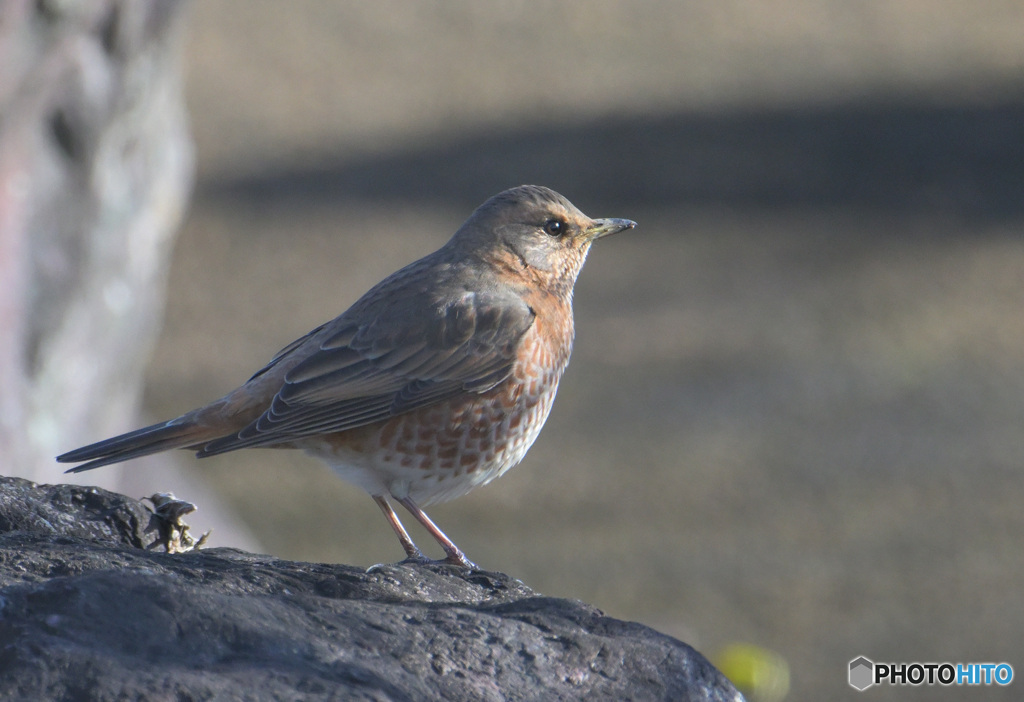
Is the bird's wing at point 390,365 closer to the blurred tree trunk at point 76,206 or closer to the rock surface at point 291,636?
the rock surface at point 291,636

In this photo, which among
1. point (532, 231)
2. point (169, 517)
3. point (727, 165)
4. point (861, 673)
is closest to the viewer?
point (169, 517)

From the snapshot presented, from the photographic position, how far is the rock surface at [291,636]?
228cm

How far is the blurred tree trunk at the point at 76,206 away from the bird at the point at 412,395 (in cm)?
239

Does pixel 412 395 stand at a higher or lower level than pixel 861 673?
lower

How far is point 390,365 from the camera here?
4.02 m

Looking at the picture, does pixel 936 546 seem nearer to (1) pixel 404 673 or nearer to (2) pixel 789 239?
(2) pixel 789 239

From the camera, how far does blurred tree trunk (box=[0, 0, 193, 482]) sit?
5941 millimetres

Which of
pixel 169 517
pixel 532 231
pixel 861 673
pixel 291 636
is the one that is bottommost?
pixel 291 636

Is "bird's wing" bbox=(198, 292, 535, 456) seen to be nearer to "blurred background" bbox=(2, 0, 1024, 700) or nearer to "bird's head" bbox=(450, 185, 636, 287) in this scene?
"bird's head" bbox=(450, 185, 636, 287)

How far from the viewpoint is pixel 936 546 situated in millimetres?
8031

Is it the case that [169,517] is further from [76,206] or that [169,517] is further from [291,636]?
[76,206]

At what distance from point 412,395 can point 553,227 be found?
85 cm

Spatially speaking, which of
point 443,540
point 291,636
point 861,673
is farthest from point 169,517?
point 861,673

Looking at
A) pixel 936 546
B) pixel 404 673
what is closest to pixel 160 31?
pixel 404 673
